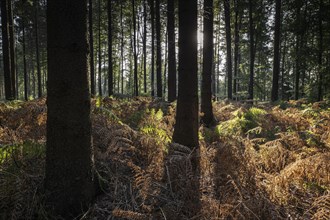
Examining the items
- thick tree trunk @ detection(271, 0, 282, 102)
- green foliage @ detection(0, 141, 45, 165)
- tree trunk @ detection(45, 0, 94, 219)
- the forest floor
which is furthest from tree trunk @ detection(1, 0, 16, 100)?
thick tree trunk @ detection(271, 0, 282, 102)

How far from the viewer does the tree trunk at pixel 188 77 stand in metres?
4.02

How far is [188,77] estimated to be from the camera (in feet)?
13.3

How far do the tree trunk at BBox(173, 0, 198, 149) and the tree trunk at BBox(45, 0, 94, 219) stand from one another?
1953 millimetres

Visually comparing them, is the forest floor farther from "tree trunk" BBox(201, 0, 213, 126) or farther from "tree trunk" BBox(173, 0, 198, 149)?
"tree trunk" BBox(201, 0, 213, 126)

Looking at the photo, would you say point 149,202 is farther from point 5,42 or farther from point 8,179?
point 5,42

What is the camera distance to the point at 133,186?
285cm

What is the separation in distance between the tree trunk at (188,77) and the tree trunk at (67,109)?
1953mm

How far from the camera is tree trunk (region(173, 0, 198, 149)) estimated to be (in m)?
4.02

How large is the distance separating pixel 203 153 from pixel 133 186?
3.88ft

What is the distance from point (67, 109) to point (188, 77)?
222 centimetres

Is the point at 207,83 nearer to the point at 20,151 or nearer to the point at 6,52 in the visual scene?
the point at 20,151

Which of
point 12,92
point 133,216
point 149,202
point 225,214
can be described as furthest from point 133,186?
point 12,92

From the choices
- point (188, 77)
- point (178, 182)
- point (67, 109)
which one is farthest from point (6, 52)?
point (178, 182)

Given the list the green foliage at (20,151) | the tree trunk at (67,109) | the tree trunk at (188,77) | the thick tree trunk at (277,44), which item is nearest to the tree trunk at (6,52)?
the green foliage at (20,151)
